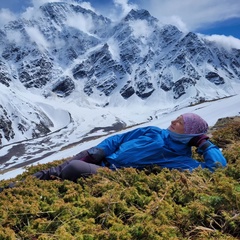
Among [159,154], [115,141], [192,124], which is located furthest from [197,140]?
[115,141]

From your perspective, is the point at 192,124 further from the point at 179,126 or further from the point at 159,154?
the point at 159,154

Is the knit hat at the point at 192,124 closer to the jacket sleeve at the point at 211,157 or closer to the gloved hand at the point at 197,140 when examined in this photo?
the gloved hand at the point at 197,140

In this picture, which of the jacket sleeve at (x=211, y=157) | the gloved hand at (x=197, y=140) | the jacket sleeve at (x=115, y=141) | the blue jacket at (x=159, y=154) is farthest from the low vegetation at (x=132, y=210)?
the jacket sleeve at (x=115, y=141)

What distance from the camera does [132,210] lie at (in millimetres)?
3904

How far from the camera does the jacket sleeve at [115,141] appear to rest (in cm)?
655

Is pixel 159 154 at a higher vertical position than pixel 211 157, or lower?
higher

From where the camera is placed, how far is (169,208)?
3721mm

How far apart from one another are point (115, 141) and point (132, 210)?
2.92 metres

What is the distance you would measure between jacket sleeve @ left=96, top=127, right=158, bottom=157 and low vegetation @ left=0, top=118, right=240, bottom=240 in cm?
140

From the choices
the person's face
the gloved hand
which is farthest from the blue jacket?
the person's face

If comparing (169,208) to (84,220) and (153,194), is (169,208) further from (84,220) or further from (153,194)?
(84,220)

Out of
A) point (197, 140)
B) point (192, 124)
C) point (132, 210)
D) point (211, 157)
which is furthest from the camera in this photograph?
point (197, 140)

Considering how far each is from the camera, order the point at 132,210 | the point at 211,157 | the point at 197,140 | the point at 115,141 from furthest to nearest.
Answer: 1. the point at 115,141
2. the point at 197,140
3. the point at 211,157
4. the point at 132,210

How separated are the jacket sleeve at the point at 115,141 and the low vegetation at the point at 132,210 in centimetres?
140
